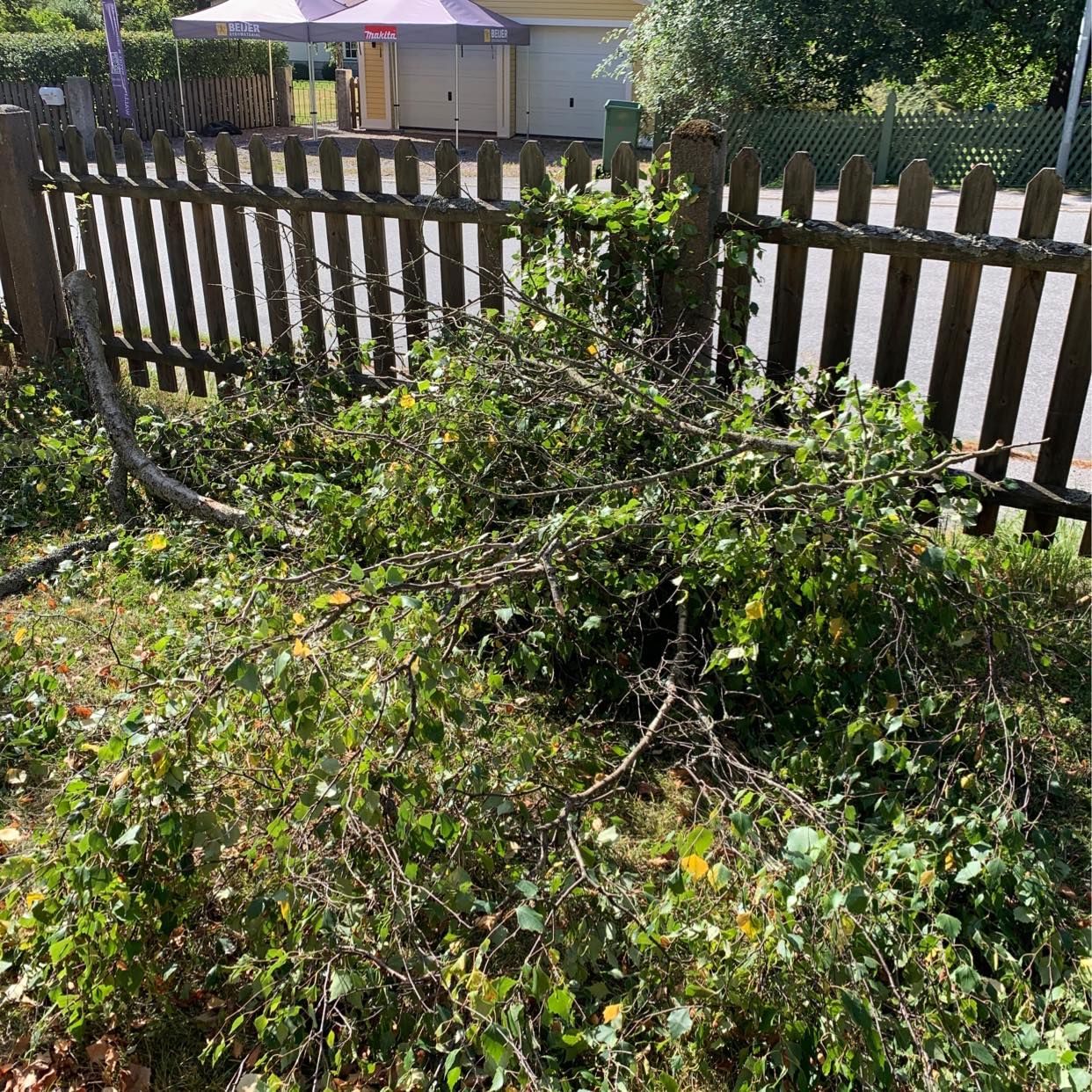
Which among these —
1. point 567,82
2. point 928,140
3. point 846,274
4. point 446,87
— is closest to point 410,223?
point 846,274

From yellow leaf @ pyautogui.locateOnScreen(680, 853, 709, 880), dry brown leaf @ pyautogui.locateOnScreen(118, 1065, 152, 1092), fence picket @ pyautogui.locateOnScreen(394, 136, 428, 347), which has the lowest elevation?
dry brown leaf @ pyautogui.locateOnScreen(118, 1065, 152, 1092)

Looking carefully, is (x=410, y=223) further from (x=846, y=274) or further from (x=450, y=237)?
(x=846, y=274)

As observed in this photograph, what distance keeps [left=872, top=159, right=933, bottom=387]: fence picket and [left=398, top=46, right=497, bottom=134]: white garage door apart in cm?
2469

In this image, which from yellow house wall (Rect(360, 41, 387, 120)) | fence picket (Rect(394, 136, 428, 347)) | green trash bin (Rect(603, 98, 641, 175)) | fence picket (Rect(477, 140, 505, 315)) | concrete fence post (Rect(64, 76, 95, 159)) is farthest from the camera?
yellow house wall (Rect(360, 41, 387, 120))

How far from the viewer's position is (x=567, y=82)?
85.6 feet

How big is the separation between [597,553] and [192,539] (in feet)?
6.27

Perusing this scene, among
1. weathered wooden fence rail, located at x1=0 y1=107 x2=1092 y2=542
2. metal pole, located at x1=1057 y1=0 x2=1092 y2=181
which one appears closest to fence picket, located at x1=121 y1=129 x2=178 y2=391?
weathered wooden fence rail, located at x1=0 y1=107 x2=1092 y2=542

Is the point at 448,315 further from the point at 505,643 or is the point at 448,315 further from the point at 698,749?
the point at 698,749

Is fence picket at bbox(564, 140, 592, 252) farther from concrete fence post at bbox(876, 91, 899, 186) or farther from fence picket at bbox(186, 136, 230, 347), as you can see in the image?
concrete fence post at bbox(876, 91, 899, 186)

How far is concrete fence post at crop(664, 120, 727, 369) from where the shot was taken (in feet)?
14.3

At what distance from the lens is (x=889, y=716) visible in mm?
2637

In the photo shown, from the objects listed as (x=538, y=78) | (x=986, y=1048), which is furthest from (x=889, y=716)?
(x=538, y=78)

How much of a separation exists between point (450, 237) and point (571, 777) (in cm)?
316

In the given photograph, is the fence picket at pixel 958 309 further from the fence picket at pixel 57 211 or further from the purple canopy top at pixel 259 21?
the purple canopy top at pixel 259 21
